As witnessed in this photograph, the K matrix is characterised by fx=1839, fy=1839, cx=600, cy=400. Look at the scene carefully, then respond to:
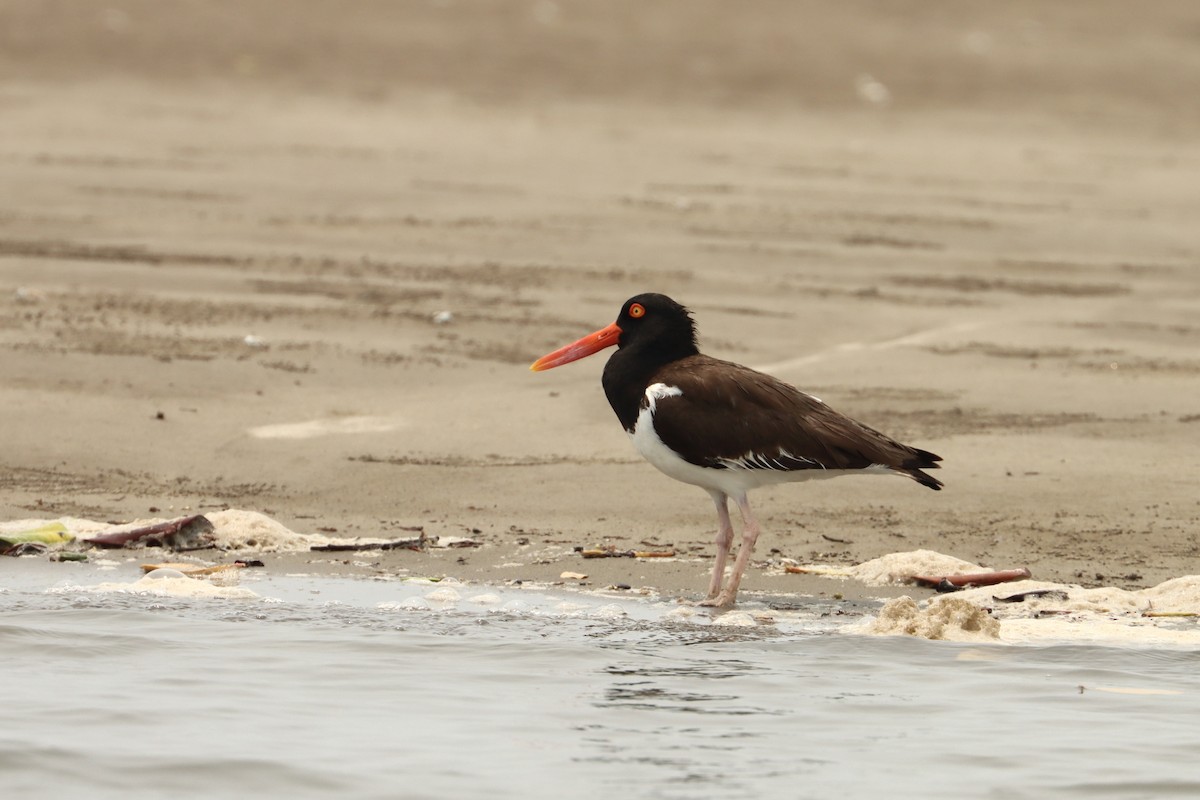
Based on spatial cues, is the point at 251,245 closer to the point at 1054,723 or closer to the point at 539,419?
the point at 539,419

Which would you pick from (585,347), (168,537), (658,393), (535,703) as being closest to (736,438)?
(658,393)

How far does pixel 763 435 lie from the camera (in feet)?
24.3

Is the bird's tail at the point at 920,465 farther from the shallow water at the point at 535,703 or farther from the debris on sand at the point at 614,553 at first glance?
the debris on sand at the point at 614,553

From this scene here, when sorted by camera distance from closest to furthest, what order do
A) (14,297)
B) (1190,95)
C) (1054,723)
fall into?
(1054,723) → (14,297) → (1190,95)

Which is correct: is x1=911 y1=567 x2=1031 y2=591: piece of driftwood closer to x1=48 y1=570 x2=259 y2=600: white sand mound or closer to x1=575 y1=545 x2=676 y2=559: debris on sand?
x1=575 y1=545 x2=676 y2=559: debris on sand

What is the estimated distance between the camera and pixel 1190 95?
23.9m

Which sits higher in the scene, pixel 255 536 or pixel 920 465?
pixel 920 465

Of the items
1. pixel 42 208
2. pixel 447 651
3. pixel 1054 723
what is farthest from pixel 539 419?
pixel 42 208

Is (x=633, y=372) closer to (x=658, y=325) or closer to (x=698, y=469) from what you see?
(x=658, y=325)

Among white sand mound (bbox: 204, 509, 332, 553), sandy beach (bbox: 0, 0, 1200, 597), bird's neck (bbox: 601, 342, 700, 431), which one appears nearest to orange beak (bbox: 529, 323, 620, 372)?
bird's neck (bbox: 601, 342, 700, 431)

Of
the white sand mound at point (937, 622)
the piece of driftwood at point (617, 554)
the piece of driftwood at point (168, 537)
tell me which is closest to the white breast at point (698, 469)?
the piece of driftwood at point (617, 554)

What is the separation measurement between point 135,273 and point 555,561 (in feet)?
20.2

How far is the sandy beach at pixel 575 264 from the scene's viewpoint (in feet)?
28.8

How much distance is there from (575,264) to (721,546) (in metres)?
6.53
